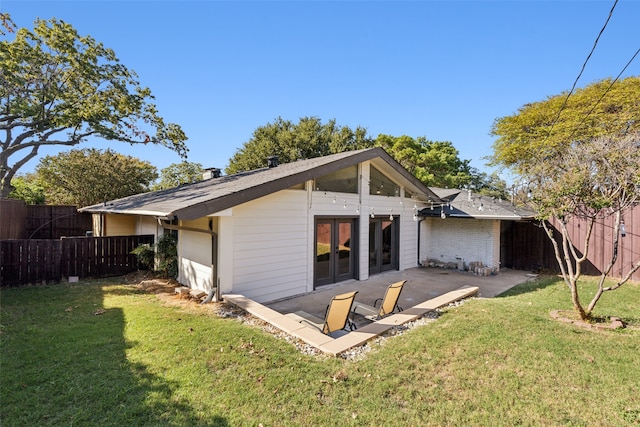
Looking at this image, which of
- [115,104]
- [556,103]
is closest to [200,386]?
[115,104]

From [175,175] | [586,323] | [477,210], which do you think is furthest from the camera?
[175,175]

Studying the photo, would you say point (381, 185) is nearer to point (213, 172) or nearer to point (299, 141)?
point (213, 172)

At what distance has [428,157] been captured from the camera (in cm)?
3141

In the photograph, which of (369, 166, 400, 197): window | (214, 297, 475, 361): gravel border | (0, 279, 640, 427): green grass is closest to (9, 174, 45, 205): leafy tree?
(0, 279, 640, 427): green grass

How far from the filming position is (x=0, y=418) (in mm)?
2998

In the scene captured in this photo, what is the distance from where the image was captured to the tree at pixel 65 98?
40.3ft

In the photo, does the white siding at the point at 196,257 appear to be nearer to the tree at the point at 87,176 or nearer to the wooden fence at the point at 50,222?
the wooden fence at the point at 50,222

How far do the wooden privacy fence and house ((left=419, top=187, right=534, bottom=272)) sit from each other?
11.5 meters

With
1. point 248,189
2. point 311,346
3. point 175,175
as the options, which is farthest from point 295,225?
point 175,175

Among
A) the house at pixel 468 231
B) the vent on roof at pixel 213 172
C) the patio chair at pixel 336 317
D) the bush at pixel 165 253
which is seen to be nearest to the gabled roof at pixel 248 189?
the bush at pixel 165 253

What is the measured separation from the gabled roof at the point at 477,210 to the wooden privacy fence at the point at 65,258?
1165cm

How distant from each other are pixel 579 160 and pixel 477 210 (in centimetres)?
367

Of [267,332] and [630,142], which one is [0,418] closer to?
[267,332]

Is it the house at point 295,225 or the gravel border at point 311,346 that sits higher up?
the house at point 295,225
